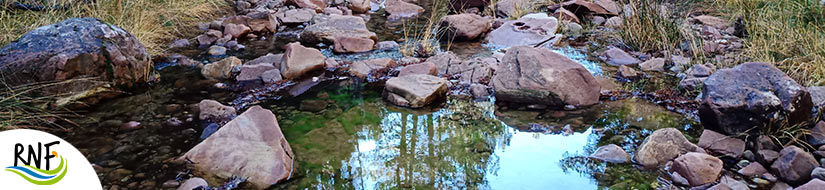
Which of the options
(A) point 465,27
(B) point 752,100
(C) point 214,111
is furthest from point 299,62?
(B) point 752,100

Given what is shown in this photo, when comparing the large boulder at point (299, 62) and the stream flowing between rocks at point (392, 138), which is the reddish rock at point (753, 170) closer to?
the stream flowing between rocks at point (392, 138)

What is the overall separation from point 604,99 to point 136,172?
3315 millimetres

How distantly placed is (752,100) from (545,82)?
139 cm

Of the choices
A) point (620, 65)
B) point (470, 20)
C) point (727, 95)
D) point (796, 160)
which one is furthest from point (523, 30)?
point (796, 160)

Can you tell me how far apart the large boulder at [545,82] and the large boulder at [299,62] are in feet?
5.71

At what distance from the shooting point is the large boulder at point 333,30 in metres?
6.73

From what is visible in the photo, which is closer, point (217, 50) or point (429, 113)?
point (429, 113)

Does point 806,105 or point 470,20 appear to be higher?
point 806,105

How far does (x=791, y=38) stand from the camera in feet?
15.8

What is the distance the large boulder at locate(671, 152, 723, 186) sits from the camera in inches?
125

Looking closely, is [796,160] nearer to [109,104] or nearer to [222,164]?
[222,164]

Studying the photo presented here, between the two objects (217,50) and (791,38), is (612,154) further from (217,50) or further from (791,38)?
(217,50)

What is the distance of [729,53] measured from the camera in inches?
219

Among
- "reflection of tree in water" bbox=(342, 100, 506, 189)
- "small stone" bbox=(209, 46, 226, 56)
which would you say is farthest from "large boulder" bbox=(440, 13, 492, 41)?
"small stone" bbox=(209, 46, 226, 56)
